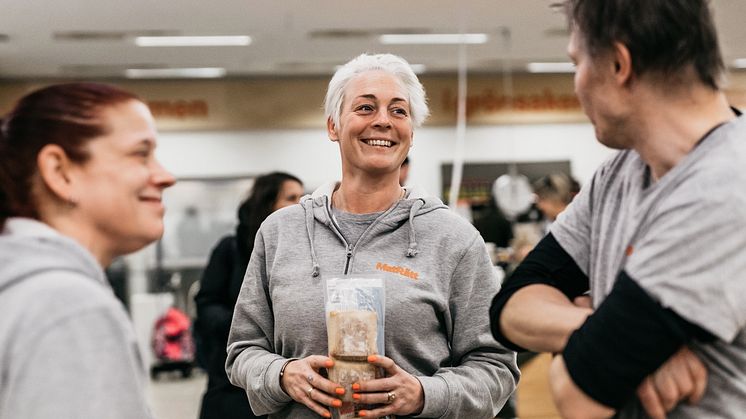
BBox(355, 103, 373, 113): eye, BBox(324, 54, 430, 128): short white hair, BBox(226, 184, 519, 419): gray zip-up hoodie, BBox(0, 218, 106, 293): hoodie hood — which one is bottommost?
BBox(226, 184, 519, 419): gray zip-up hoodie

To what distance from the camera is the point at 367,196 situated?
2.25m

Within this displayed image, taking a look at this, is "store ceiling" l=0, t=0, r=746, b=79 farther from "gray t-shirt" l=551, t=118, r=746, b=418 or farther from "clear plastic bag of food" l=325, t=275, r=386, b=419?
"gray t-shirt" l=551, t=118, r=746, b=418

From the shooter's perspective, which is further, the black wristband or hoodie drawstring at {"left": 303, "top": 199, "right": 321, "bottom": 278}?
hoodie drawstring at {"left": 303, "top": 199, "right": 321, "bottom": 278}

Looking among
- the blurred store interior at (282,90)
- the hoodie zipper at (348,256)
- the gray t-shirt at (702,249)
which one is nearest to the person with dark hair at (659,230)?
the gray t-shirt at (702,249)

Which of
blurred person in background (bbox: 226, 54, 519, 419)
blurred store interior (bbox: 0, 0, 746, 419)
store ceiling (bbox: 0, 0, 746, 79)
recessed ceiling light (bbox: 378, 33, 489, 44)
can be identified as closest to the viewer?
blurred person in background (bbox: 226, 54, 519, 419)

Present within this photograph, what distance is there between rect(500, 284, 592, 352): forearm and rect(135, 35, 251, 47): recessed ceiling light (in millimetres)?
9197

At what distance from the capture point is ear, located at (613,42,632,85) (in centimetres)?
130

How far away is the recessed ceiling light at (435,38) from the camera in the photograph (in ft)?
34.8

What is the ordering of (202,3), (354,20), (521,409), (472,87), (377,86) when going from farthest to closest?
(472,87) < (354,20) < (202,3) < (521,409) < (377,86)

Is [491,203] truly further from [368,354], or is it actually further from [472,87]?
[368,354]

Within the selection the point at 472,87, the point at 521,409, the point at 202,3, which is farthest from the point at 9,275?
the point at 472,87

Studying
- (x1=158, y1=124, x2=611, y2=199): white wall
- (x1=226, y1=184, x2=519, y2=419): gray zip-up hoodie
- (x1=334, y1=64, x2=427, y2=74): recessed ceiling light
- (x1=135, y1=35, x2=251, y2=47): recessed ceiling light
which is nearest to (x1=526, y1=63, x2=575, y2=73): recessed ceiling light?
(x1=158, y1=124, x2=611, y2=199): white wall

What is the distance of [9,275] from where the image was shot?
1.18 metres

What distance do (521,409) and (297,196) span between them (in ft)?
8.34
